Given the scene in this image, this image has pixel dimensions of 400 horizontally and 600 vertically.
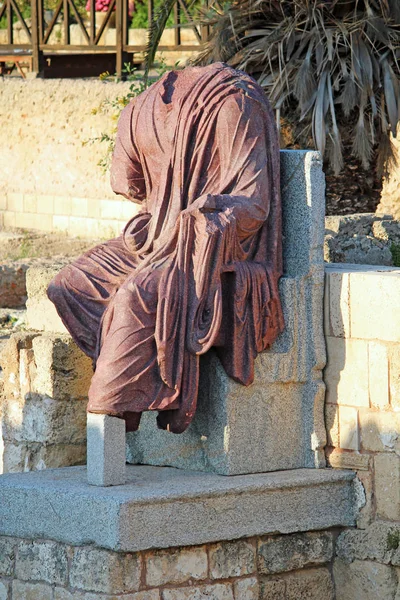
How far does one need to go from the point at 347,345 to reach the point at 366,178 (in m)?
5.48

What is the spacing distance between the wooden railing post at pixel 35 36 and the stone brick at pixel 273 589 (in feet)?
39.3

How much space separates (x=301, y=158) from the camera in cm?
671

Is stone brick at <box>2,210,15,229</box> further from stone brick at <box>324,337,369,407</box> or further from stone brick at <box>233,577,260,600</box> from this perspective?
stone brick at <box>233,577,260,600</box>

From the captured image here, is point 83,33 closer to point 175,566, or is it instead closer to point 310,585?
point 310,585

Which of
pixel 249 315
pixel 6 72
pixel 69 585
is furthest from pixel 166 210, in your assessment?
pixel 6 72

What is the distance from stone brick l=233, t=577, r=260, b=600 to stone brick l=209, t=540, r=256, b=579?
0.12 ft

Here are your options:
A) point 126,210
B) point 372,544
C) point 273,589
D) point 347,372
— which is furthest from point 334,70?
point 273,589

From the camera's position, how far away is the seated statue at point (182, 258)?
6297mm

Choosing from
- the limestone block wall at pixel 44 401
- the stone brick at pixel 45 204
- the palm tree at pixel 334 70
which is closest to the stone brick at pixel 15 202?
the stone brick at pixel 45 204

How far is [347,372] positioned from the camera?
6.77 metres

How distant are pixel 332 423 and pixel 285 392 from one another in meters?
0.28

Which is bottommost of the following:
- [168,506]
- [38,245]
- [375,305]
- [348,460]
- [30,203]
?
[168,506]

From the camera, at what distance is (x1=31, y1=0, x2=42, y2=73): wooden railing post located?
695 inches

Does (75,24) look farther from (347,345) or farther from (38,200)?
(347,345)
